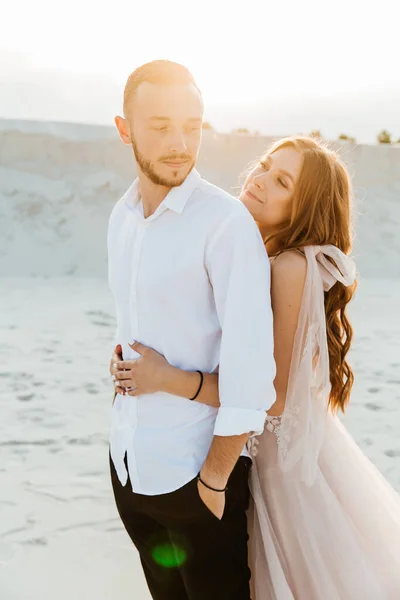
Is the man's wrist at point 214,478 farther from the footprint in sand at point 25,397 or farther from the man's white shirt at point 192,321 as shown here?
the footprint in sand at point 25,397

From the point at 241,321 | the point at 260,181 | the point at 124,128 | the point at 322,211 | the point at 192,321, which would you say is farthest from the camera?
the point at 260,181

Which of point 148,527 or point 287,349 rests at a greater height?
point 287,349

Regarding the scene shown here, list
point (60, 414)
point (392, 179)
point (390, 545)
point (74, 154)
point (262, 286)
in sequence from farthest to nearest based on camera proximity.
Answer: point (392, 179) → point (74, 154) → point (60, 414) → point (390, 545) → point (262, 286)

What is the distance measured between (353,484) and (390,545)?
180mm

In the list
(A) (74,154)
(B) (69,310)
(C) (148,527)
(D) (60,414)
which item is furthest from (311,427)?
(A) (74,154)

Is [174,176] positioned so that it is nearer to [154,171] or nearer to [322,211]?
[154,171]

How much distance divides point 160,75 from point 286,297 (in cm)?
62

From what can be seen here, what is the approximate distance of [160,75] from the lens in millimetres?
1696

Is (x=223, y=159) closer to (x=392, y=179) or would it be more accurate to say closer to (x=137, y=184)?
(x=392, y=179)

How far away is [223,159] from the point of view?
14383 millimetres

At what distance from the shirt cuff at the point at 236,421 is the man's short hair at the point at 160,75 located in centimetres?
76

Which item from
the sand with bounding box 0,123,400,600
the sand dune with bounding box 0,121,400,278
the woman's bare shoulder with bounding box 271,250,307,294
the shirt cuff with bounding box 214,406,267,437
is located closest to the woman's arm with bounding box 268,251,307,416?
the woman's bare shoulder with bounding box 271,250,307,294

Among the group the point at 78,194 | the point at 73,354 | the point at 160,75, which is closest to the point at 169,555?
the point at 160,75

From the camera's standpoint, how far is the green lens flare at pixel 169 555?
1819mm
